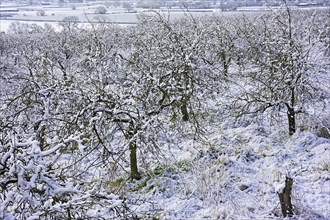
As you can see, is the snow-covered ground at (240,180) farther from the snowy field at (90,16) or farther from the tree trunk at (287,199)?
the snowy field at (90,16)

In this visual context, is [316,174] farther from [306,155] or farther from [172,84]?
[172,84]

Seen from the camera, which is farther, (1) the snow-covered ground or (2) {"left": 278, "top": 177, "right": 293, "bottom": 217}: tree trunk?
(1) the snow-covered ground

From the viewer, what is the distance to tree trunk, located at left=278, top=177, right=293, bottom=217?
490cm

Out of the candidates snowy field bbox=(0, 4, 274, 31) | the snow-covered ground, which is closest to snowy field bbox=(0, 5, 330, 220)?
the snow-covered ground

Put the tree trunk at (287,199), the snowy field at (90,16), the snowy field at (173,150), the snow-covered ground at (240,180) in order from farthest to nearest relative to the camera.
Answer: the snowy field at (90,16)
the snow-covered ground at (240,180)
the snowy field at (173,150)
the tree trunk at (287,199)

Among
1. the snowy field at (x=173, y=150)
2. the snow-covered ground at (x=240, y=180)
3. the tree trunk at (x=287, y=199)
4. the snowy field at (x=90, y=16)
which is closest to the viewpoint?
the tree trunk at (x=287, y=199)

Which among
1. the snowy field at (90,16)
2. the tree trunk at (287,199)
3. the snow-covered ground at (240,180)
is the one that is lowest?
the snow-covered ground at (240,180)

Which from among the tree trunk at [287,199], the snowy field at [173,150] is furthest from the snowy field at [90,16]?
the tree trunk at [287,199]

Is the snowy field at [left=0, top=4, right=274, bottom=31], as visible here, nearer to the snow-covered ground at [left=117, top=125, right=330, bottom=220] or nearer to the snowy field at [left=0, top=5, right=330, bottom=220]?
the snowy field at [left=0, top=5, right=330, bottom=220]

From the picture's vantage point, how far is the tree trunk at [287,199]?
4.90 m

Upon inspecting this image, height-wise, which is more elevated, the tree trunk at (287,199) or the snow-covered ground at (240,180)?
the tree trunk at (287,199)

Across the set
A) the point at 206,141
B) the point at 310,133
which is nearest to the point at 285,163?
the point at 310,133

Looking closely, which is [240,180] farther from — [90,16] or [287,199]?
[90,16]

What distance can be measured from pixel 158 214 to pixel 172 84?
3.47m
